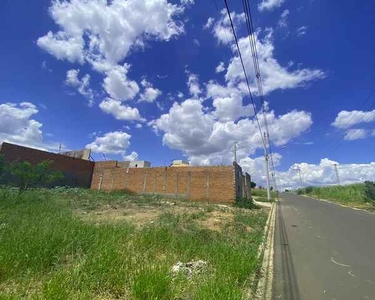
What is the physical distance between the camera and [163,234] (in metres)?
6.73

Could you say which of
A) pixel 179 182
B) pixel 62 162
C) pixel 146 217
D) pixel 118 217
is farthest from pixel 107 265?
pixel 62 162

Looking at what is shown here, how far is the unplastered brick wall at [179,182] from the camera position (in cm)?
2597

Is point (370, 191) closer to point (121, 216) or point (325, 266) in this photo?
point (325, 266)

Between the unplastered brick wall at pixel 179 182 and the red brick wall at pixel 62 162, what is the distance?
2.99 m

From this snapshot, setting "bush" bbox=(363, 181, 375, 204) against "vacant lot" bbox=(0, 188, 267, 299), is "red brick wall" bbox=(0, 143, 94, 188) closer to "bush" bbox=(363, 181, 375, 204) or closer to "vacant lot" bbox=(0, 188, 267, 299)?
"vacant lot" bbox=(0, 188, 267, 299)

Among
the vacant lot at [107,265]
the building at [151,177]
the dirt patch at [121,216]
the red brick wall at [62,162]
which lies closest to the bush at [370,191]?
the building at [151,177]

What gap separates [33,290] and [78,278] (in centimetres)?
62

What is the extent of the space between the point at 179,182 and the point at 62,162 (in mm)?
17176

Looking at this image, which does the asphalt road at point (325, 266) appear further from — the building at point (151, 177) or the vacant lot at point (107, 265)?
the building at point (151, 177)

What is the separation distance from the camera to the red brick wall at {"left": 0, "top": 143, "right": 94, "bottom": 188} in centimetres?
2894

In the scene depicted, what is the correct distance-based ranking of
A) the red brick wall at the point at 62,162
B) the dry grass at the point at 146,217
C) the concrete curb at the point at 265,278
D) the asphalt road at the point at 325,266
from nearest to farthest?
the concrete curb at the point at 265,278 → the asphalt road at the point at 325,266 → the dry grass at the point at 146,217 → the red brick wall at the point at 62,162

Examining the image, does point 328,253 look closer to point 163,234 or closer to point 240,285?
point 240,285

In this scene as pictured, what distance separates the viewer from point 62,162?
113 feet

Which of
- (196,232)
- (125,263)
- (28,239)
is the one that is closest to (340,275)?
(196,232)
